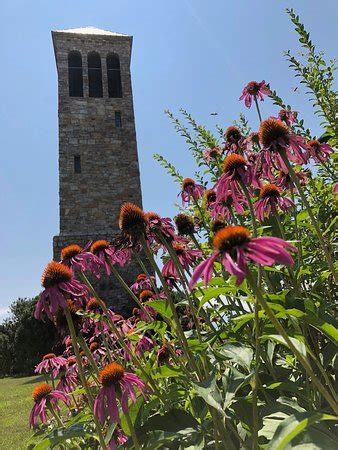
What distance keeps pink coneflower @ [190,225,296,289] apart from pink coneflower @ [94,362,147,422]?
1.81 ft

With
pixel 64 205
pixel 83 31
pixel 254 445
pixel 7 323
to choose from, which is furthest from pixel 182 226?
pixel 83 31

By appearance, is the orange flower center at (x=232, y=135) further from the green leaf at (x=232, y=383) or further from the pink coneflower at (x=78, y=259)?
the green leaf at (x=232, y=383)

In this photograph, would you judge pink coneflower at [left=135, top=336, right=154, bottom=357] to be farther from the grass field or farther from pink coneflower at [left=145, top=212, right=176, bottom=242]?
the grass field

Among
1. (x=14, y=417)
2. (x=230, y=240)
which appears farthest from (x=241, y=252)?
(x=14, y=417)

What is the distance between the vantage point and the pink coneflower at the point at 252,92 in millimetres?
2326

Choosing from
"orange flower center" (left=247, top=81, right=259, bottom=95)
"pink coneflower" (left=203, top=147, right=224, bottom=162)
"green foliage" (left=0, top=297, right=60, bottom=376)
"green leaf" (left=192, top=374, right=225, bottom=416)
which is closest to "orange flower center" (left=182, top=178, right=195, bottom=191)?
"pink coneflower" (left=203, top=147, right=224, bottom=162)

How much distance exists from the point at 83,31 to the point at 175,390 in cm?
1969

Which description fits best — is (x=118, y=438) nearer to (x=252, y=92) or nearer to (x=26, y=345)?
(x=252, y=92)

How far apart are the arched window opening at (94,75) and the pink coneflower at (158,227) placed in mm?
17056

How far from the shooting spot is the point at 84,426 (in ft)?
4.11

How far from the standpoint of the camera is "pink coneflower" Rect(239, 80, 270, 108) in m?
2.33

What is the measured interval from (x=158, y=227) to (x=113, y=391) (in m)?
0.54

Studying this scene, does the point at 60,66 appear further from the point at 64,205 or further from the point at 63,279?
the point at 63,279

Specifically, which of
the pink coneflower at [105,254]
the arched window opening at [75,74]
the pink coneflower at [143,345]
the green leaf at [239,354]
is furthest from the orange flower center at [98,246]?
the arched window opening at [75,74]
